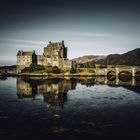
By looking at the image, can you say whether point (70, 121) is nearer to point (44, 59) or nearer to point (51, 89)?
point (51, 89)

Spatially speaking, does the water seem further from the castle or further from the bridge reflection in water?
the castle

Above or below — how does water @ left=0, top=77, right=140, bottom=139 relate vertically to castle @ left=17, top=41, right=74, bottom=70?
below

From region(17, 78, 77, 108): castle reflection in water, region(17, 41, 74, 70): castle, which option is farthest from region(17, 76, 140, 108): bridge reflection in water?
region(17, 41, 74, 70): castle

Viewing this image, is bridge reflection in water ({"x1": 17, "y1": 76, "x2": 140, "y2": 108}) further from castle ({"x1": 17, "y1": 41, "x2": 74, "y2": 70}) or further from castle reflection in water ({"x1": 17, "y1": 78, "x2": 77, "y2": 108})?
castle ({"x1": 17, "y1": 41, "x2": 74, "y2": 70})

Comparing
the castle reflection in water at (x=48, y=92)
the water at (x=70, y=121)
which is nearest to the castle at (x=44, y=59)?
the castle reflection in water at (x=48, y=92)

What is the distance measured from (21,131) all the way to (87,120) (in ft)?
34.7

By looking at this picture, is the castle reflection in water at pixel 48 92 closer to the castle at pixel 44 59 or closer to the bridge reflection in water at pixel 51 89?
the bridge reflection in water at pixel 51 89

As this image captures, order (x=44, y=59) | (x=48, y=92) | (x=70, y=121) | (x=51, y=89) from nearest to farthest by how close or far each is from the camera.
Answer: (x=70, y=121) → (x=48, y=92) → (x=51, y=89) → (x=44, y=59)

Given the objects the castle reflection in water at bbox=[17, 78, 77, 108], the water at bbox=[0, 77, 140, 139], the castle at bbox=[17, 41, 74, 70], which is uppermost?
the castle at bbox=[17, 41, 74, 70]

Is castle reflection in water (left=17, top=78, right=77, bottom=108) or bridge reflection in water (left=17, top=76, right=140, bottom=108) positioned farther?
bridge reflection in water (left=17, top=76, right=140, bottom=108)

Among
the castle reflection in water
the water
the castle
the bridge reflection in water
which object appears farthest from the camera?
the castle

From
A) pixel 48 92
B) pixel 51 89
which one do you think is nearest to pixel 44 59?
pixel 51 89

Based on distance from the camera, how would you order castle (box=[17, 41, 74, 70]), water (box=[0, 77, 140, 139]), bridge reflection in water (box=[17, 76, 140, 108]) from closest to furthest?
water (box=[0, 77, 140, 139]) < bridge reflection in water (box=[17, 76, 140, 108]) < castle (box=[17, 41, 74, 70])

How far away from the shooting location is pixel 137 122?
3228 centimetres
